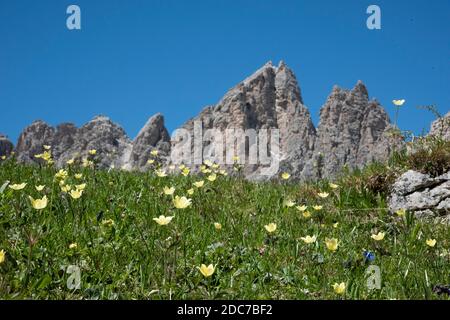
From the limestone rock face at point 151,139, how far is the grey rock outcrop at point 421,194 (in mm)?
131140

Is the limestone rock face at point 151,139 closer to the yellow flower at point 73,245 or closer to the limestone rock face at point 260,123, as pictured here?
the limestone rock face at point 260,123

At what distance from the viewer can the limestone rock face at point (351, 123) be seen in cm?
12744

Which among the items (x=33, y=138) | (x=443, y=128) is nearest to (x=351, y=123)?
(x=33, y=138)

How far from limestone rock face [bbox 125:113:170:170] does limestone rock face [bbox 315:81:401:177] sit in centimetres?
4169

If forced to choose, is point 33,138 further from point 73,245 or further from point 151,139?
point 73,245

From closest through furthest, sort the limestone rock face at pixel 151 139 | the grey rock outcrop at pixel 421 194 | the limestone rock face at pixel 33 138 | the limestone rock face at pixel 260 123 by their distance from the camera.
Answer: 1. the grey rock outcrop at pixel 421 194
2. the limestone rock face at pixel 260 123
3. the limestone rock face at pixel 151 139
4. the limestone rock face at pixel 33 138

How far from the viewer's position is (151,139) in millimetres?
142125

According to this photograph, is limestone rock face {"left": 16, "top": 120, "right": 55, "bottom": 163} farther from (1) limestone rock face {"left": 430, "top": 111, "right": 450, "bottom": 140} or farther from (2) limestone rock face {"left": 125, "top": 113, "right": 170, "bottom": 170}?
(1) limestone rock face {"left": 430, "top": 111, "right": 450, "bottom": 140}

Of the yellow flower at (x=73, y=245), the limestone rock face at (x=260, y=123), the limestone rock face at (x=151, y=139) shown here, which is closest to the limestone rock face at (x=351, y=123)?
the limestone rock face at (x=260, y=123)

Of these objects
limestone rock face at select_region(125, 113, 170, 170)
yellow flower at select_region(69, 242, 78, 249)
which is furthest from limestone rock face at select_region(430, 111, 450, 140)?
limestone rock face at select_region(125, 113, 170, 170)

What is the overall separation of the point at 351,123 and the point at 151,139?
52.5 meters

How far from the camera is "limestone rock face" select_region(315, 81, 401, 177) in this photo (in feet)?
418

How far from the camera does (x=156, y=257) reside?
4500mm
